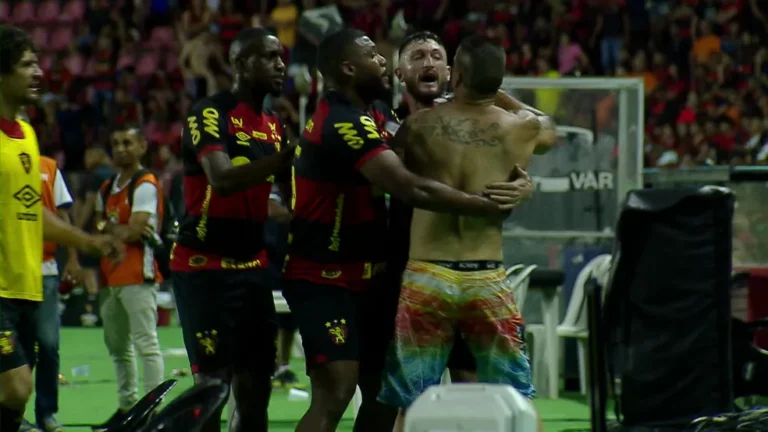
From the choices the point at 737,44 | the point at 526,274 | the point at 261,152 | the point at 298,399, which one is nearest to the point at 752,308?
the point at 526,274

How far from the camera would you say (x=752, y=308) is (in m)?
8.90

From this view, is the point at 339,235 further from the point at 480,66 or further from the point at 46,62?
the point at 46,62

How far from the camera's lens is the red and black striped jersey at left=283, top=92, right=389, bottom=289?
5.77m

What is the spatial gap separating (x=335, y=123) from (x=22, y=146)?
57.3 inches

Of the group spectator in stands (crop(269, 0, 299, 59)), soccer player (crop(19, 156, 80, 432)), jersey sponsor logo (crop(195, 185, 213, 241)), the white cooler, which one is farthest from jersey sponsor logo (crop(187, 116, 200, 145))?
spectator in stands (crop(269, 0, 299, 59))

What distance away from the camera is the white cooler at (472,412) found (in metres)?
4.17

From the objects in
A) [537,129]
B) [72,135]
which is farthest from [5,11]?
[537,129]

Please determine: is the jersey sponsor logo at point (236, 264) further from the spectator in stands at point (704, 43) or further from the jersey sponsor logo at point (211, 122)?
the spectator in stands at point (704, 43)

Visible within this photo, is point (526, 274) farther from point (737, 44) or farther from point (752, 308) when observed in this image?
point (737, 44)

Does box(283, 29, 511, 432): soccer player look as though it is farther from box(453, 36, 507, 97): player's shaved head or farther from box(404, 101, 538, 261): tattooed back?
box(453, 36, 507, 97): player's shaved head

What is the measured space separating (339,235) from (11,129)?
5.10 feet

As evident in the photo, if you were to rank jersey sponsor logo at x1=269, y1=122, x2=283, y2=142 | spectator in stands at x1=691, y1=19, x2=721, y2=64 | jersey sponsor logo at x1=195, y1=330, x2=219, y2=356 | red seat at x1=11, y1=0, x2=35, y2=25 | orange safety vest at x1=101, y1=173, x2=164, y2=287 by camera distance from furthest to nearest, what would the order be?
red seat at x1=11, y1=0, x2=35, y2=25 → spectator in stands at x1=691, y1=19, x2=721, y2=64 → orange safety vest at x1=101, y1=173, x2=164, y2=287 → jersey sponsor logo at x1=269, y1=122, x2=283, y2=142 → jersey sponsor logo at x1=195, y1=330, x2=219, y2=356

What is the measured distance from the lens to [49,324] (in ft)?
24.9

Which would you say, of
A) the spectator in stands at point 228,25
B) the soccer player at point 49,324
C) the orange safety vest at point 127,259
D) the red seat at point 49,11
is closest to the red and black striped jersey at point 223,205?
the soccer player at point 49,324
